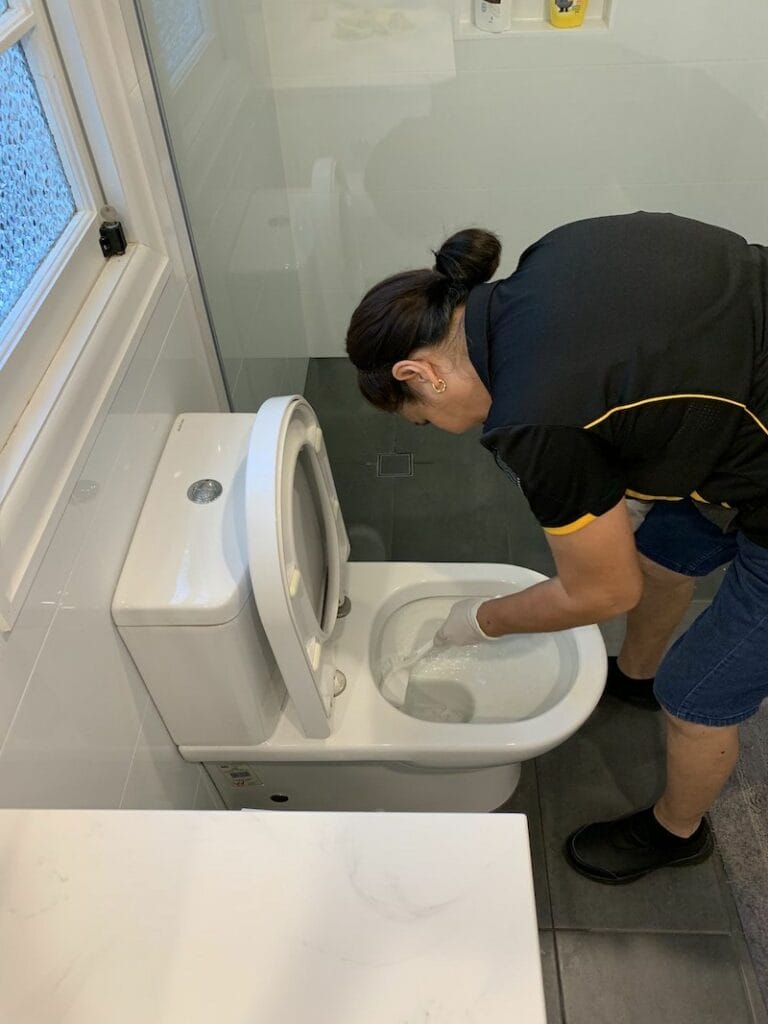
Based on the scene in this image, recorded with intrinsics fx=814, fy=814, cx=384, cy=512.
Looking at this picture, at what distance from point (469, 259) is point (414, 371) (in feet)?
0.51

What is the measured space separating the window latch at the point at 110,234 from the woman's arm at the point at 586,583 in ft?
2.39

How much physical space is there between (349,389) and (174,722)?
1.17 m

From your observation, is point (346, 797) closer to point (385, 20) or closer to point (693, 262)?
point (693, 262)

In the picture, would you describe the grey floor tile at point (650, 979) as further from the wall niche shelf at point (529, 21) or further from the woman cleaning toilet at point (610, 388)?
the wall niche shelf at point (529, 21)

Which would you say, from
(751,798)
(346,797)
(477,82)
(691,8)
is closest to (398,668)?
(346,797)

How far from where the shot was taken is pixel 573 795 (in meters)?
1.56

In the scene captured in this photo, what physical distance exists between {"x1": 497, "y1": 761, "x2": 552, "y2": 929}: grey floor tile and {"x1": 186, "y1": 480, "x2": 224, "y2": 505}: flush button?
0.76m

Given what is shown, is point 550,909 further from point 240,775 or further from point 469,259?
point 469,259

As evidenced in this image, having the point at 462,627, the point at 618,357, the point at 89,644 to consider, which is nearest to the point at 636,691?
the point at 462,627

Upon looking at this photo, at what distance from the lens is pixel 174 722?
1169mm

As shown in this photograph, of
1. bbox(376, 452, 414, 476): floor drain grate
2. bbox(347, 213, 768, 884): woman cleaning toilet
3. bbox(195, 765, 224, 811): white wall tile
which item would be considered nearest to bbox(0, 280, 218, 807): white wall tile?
bbox(195, 765, 224, 811): white wall tile

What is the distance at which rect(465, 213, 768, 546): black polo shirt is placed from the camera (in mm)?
865

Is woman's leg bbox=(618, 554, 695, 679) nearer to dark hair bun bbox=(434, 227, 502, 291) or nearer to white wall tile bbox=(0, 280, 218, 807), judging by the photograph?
dark hair bun bbox=(434, 227, 502, 291)

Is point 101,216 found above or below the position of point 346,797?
above
